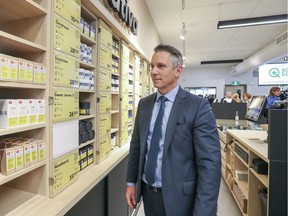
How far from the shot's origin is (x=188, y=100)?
1.28 m

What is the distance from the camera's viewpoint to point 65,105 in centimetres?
136

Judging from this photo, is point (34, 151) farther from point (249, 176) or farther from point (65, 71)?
point (249, 176)

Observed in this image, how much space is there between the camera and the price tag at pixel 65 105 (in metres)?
1.27

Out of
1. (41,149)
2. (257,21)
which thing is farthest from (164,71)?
(257,21)

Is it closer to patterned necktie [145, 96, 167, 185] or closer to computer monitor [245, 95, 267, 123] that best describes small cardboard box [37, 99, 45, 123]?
patterned necktie [145, 96, 167, 185]

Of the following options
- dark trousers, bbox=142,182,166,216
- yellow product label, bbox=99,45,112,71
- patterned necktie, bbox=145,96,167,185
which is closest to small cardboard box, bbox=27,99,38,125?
patterned necktie, bbox=145,96,167,185

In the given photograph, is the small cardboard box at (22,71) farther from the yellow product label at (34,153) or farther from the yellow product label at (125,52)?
the yellow product label at (125,52)

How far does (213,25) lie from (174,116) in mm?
4782

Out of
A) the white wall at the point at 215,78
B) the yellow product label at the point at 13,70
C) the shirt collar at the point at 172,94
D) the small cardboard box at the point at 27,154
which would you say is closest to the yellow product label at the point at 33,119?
the small cardboard box at the point at 27,154

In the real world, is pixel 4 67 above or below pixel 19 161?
above

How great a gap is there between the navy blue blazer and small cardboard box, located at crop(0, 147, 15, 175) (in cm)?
80

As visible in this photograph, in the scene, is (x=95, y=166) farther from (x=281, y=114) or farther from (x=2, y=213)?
(x=281, y=114)

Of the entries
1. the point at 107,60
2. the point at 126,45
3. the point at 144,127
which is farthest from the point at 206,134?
the point at 126,45

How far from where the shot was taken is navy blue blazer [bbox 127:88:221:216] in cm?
116
